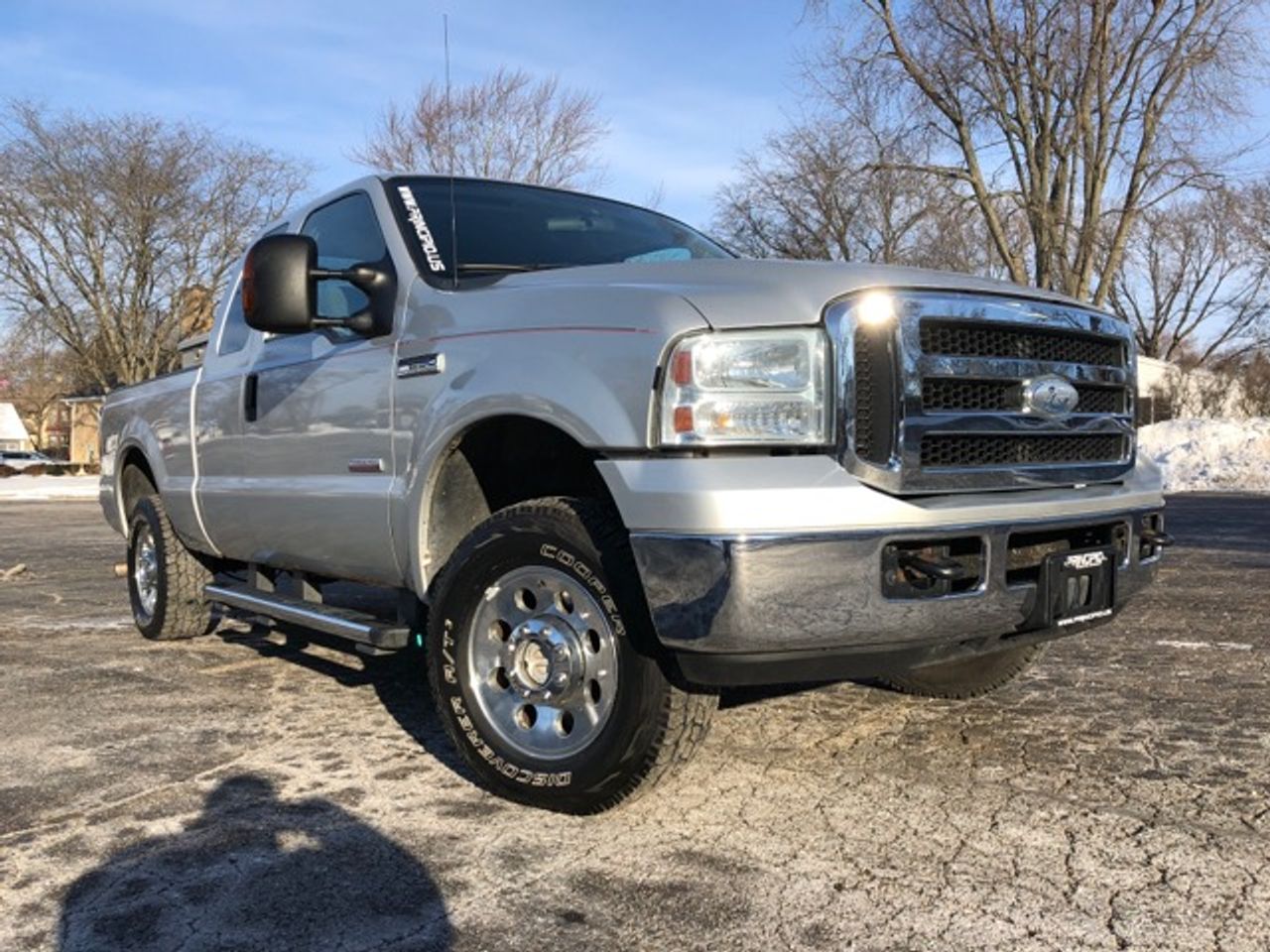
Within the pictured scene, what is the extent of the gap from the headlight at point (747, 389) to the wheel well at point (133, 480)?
14.3 feet

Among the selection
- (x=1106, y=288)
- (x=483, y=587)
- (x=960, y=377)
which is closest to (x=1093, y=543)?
(x=960, y=377)

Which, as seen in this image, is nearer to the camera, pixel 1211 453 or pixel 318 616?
pixel 318 616

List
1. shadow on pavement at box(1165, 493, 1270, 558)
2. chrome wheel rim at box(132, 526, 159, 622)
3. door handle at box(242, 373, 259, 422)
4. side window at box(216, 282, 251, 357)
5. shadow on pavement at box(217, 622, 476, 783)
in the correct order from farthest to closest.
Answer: shadow on pavement at box(1165, 493, 1270, 558) < chrome wheel rim at box(132, 526, 159, 622) < side window at box(216, 282, 251, 357) < door handle at box(242, 373, 259, 422) < shadow on pavement at box(217, 622, 476, 783)

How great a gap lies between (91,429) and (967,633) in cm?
6261

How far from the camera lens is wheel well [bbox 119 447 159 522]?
20.8 ft

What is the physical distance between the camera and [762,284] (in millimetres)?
2971

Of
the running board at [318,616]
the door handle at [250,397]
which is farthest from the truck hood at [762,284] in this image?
the door handle at [250,397]

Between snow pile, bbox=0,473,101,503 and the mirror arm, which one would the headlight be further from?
snow pile, bbox=0,473,101,503

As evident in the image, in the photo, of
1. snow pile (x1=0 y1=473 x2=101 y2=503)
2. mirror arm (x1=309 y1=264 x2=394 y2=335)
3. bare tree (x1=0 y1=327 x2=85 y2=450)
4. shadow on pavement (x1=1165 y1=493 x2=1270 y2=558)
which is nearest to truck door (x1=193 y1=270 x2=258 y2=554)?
mirror arm (x1=309 y1=264 x2=394 y2=335)

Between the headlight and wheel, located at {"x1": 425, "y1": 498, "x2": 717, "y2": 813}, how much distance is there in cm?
41

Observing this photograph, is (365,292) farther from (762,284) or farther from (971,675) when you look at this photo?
(971,675)

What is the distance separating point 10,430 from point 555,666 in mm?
58218

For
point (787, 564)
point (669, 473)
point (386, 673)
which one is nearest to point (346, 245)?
point (386, 673)

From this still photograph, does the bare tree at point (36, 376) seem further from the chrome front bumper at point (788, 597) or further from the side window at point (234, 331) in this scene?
the chrome front bumper at point (788, 597)
